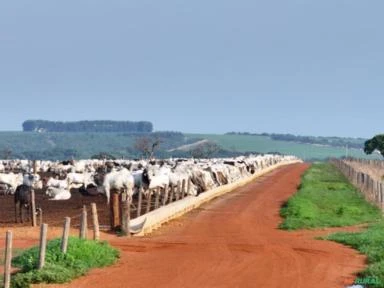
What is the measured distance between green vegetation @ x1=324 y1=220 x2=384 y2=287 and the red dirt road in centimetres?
34

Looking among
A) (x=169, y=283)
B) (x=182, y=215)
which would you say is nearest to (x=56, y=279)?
(x=169, y=283)

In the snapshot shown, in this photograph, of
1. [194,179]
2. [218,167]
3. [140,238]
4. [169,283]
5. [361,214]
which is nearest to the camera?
[169,283]

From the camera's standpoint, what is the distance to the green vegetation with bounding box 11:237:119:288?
16.5m

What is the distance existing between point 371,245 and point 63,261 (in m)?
8.67

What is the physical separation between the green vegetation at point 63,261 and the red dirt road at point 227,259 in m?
0.29

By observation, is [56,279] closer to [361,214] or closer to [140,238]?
[140,238]

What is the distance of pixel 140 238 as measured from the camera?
82.9 feet

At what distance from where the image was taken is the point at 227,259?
64.7 feet

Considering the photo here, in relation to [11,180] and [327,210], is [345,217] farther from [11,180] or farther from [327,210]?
[11,180]

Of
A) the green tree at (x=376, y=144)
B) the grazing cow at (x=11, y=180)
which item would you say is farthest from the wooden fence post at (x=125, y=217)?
the green tree at (x=376, y=144)

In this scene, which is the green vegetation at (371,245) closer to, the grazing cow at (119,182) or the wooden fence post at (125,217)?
the wooden fence post at (125,217)

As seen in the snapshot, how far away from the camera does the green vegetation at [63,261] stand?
1652 cm

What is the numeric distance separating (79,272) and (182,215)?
16.8 m

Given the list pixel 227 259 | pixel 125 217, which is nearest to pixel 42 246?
pixel 227 259
